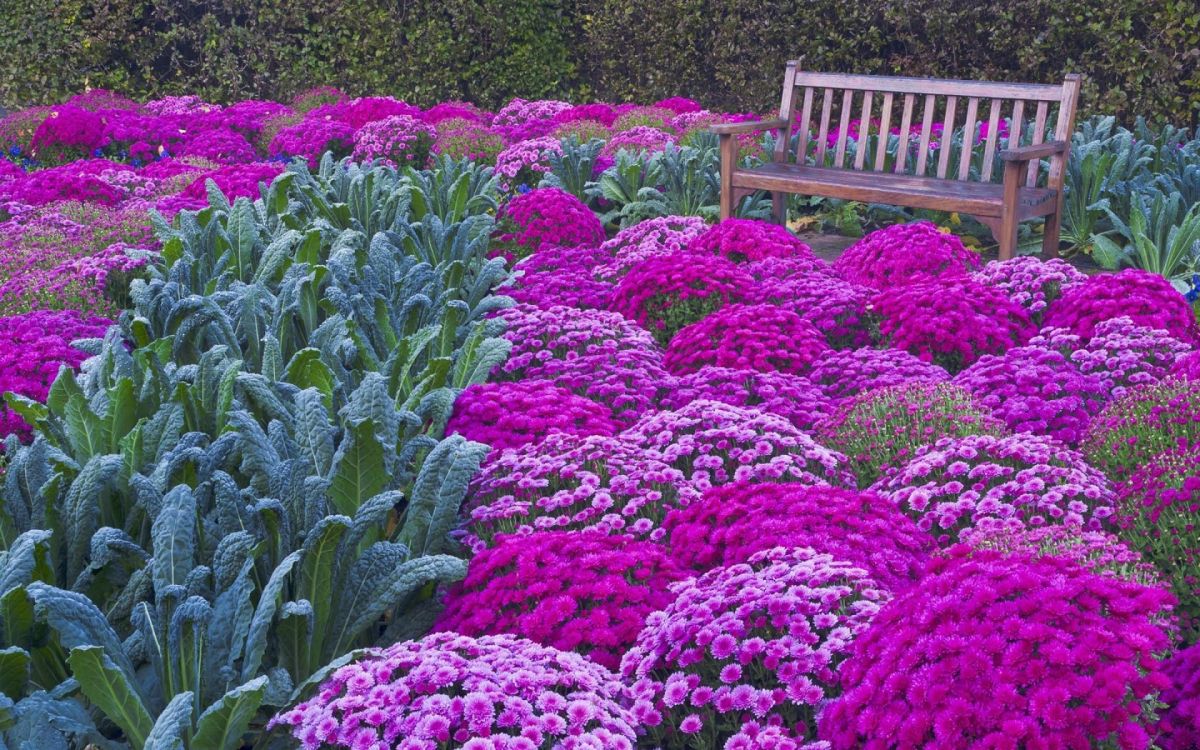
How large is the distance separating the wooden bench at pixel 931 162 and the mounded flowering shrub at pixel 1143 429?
256 cm

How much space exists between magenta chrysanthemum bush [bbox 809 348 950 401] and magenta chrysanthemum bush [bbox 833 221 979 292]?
1037 mm

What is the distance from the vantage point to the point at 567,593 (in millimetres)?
2645

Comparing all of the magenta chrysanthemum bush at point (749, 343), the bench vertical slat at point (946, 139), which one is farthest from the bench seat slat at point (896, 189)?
the magenta chrysanthemum bush at point (749, 343)

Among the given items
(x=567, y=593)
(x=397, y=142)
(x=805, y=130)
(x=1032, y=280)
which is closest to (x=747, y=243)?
(x=1032, y=280)

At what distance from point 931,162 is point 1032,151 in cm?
202

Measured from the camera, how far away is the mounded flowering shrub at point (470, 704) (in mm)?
2086

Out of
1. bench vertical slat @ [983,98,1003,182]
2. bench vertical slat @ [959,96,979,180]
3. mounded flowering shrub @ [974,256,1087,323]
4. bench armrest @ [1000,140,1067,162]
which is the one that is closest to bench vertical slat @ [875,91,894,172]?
bench vertical slat @ [959,96,979,180]

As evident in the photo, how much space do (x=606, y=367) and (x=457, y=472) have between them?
4.52 feet

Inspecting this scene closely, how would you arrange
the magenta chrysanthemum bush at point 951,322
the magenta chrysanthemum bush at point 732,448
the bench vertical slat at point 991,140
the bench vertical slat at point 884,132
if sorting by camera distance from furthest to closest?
the bench vertical slat at point 884,132
the bench vertical slat at point 991,140
the magenta chrysanthemum bush at point 951,322
the magenta chrysanthemum bush at point 732,448

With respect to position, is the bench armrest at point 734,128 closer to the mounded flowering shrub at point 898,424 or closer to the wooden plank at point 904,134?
the wooden plank at point 904,134

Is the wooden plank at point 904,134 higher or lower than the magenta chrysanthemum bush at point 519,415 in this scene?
higher

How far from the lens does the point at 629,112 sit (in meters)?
10.9

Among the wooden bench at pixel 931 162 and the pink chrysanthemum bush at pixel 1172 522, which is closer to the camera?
the pink chrysanthemum bush at pixel 1172 522

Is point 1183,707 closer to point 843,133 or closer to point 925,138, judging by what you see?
point 925,138
